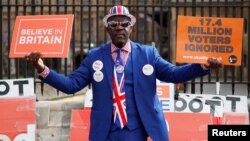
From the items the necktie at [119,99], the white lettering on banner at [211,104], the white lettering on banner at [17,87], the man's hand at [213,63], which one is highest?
the man's hand at [213,63]

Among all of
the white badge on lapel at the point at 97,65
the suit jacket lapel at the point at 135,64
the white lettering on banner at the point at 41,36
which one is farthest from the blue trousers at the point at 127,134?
the white lettering on banner at the point at 41,36

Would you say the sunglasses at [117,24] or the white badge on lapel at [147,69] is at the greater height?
the sunglasses at [117,24]

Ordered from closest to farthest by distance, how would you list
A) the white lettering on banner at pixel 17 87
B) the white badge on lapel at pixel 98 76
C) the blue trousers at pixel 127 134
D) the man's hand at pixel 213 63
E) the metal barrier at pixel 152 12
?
the man's hand at pixel 213 63, the blue trousers at pixel 127 134, the white badge on lapel at pixel 98 76, the white lettering on banner at pixel 17 87, the metal barrier at pixel 152 12

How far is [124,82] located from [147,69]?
8.0 inches

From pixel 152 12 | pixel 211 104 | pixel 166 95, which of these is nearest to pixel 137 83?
pixel 166 95

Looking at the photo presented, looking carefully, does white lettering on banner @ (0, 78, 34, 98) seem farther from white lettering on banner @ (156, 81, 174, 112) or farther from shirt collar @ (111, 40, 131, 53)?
shirt collar @ (111, 40, 131, 53)

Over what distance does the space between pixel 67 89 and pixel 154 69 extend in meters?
0.65

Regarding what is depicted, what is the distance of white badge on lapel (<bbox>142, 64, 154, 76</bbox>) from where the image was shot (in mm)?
3900

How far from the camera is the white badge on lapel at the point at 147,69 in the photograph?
390cm

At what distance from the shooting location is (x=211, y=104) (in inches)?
254

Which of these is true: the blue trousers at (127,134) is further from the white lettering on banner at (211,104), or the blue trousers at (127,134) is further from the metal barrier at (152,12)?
the metal barrier at (152,12)

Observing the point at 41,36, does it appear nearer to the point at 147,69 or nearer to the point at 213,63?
the point at 147,69

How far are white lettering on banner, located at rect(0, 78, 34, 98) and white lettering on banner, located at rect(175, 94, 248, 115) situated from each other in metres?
1.77

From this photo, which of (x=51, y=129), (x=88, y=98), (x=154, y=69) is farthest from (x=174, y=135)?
(x=154, y=69)
